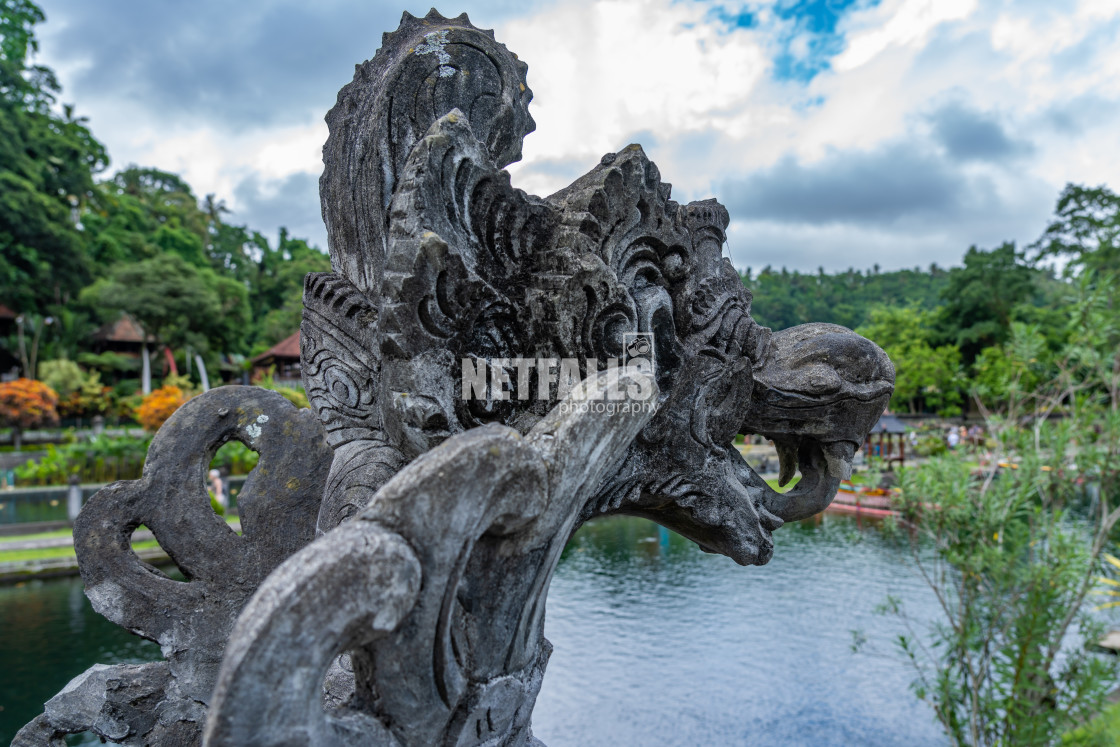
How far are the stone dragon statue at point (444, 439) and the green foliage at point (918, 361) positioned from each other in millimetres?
32446

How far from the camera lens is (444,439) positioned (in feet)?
5.68

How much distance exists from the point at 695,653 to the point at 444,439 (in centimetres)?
968

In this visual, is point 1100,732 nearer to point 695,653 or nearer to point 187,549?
point 695,653

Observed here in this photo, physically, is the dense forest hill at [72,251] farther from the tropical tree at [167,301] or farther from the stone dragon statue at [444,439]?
the stone dragon statue at [444,439]

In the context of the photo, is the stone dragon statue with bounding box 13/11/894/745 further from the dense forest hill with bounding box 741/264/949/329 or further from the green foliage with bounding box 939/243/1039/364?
the dense forest hill with bounding box 741/264/949/329

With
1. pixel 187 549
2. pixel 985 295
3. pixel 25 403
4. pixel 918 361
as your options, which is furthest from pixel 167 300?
pixel 985 295

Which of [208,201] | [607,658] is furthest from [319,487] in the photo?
[208,201]

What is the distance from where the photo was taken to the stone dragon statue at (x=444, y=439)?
123 cm

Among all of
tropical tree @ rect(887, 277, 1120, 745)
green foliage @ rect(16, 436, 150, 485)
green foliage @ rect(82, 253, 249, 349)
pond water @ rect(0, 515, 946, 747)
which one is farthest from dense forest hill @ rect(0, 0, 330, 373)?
tropical tree @ rect(887, 277, 1120, 745)

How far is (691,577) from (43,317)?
3122 cm

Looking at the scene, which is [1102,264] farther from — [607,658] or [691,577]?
[607,658]

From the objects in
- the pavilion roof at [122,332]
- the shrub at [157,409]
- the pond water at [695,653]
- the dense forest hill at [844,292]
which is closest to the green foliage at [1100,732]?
the pond water at [695,653]

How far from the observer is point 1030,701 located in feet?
19.1

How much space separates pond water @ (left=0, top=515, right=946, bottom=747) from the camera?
8.68 metres
